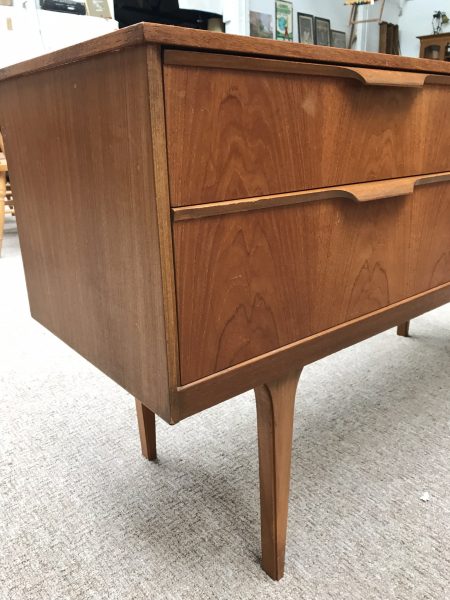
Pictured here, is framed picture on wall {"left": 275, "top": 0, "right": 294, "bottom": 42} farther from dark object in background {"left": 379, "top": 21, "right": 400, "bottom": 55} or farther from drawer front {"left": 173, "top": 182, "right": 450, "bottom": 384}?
drawer front {"left": 173, "top": 182, "right": 450, "bottom": 384}

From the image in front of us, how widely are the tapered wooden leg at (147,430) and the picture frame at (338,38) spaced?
5231 millimetres

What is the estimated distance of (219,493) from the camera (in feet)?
3.28

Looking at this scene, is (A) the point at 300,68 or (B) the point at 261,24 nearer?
(A) the point at 300,68

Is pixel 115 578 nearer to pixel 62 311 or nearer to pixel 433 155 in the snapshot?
pixel 62 311

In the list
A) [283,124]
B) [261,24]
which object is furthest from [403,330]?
[261,24]

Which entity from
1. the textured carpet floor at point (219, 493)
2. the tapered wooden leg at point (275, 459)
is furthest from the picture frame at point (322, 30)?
the tapered wooden leg at point (275, 459)

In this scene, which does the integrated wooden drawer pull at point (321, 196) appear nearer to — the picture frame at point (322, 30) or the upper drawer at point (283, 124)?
the upper drawer at point (283, 124)

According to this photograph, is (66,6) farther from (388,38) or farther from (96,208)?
(96,208)

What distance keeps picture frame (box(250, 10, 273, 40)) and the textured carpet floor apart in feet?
13.0

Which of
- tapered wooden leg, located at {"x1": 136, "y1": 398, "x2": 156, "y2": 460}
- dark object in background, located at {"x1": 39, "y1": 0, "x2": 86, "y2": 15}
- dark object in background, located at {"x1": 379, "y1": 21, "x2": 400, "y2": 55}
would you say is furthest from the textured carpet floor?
dark object in background, located at {"x1": 379, "y1": 21, "x2": 400, "y2": 55}

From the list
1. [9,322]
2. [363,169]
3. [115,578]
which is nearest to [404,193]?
[363,169]

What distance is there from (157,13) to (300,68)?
3280mm

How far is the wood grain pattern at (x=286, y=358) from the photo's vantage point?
0.62 m

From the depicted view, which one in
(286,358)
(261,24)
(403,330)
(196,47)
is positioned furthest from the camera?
(261,24)
